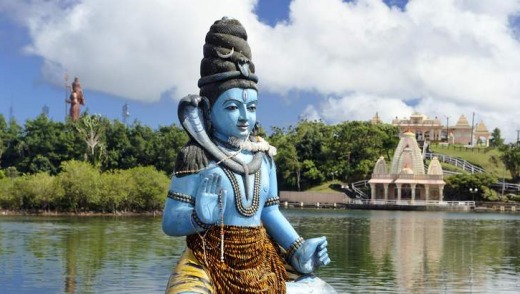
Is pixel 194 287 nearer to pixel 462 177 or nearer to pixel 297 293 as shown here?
pixel 297 293

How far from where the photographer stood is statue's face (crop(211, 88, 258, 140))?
5531 mm

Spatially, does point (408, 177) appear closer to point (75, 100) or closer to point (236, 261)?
point (75, 100)

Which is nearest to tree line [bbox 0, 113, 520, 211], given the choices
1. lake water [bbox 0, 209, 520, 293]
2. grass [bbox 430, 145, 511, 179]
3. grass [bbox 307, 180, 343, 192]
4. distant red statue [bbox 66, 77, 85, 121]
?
grass [bbox 307, 180, 343, 192]

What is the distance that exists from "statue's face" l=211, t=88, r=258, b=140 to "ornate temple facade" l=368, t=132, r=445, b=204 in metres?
60.8

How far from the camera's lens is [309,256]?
223 inches

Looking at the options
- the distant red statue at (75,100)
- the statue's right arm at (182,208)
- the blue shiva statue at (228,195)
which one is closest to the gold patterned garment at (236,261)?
the blue shiva statue at (228,195)

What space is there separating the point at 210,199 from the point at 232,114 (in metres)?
0.67

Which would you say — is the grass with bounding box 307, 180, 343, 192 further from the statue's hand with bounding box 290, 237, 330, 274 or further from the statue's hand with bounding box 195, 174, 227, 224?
the statue's hand with bounding box 195, 174, 227, 224

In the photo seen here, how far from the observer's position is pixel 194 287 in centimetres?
516

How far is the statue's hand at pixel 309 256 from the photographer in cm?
566

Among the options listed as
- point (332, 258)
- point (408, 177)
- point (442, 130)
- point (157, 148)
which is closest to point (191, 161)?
point (332, 258)

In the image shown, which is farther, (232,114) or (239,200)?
(232,114)

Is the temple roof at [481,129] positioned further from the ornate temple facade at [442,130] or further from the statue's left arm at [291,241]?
the statue's left arm at [291,241]

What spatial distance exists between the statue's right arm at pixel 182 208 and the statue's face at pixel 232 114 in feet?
1.43
